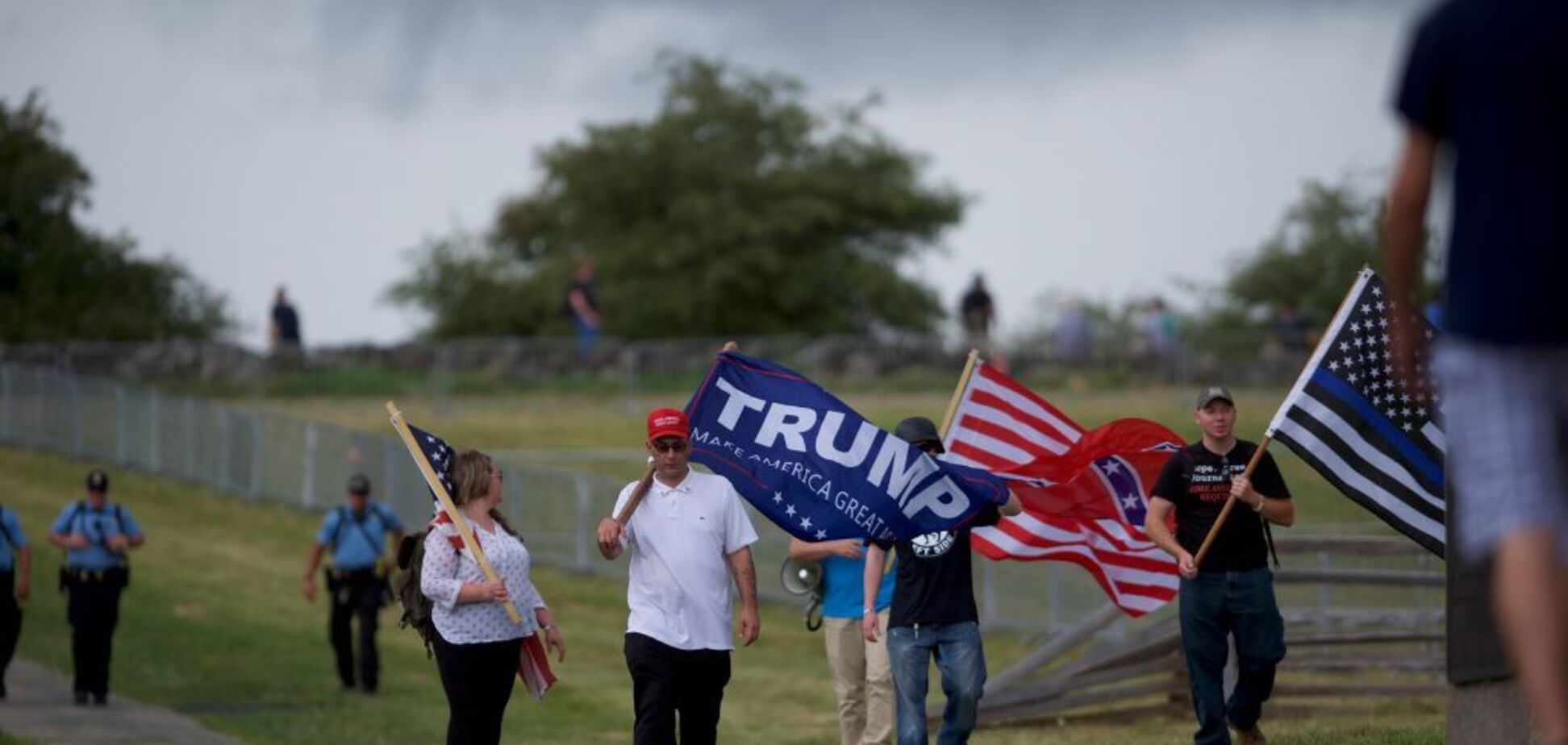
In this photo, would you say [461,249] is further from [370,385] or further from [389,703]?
[389,703]

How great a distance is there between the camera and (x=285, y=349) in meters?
41.3

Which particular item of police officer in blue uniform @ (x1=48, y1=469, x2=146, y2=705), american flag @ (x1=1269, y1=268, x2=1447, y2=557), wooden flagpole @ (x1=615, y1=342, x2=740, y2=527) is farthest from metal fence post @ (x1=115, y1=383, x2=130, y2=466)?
american flag @ (x1=1269, y1=268, x2=1447, y2=557)

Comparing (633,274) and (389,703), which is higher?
(633,274)

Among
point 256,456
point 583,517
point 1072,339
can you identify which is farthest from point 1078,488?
point 1072,339

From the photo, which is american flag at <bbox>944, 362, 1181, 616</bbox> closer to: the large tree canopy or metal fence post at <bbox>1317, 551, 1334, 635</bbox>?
metal fence post at <bbox>1317, 551, 1334, 635</bbox>

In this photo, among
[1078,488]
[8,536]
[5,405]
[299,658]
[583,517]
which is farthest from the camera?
[5,405]

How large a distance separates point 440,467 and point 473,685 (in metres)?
1.17

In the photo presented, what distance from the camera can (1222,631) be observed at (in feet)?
41.1

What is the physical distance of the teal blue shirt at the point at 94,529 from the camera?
20.5 metres

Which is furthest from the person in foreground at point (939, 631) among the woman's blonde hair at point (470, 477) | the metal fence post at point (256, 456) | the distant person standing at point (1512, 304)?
the metal fence post at point (256, 456)

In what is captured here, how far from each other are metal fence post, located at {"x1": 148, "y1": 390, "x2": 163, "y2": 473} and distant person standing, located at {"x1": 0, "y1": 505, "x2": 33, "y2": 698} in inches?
659

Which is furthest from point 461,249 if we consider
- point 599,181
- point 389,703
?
point 389,703

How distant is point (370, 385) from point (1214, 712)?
30.4 m

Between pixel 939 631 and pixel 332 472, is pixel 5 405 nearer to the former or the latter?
pixel 332 472
